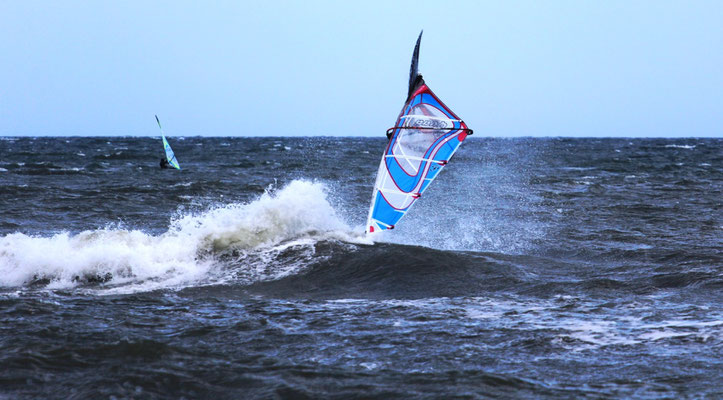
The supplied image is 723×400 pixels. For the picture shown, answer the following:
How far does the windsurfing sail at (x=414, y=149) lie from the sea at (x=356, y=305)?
2.89 ft

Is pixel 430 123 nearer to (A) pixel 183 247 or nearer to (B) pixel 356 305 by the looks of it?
(B) pixel 356 305

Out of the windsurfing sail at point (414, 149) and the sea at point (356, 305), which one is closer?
the sea at point (356, 305)

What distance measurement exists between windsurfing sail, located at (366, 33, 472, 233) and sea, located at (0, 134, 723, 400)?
0.88 m

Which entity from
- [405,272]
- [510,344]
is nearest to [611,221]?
[405,272]

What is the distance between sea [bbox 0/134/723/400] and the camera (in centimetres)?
480

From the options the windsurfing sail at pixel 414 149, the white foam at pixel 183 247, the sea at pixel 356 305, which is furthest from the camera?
the white foam at pixel 183 247

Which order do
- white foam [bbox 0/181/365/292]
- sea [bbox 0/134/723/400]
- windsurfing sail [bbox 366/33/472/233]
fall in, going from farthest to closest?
white foam [bbox 0/181/365/292] → windsurfing sail [bbox 366/33/472/233] → sea [bbox 0/134/723/400]

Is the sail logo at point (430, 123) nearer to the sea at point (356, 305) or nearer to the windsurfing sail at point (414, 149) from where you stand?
the windsurfing sail at point (414, 149)

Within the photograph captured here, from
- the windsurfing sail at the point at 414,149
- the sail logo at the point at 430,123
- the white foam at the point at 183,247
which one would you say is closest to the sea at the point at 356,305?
the white foam at the point at 183,247

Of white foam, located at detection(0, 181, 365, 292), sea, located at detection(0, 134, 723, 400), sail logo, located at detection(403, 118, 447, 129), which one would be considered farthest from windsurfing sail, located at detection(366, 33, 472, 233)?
white foam, located at detection(0, 181, 365, 292)

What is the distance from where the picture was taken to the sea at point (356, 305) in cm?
480

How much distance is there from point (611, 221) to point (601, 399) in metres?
9.97

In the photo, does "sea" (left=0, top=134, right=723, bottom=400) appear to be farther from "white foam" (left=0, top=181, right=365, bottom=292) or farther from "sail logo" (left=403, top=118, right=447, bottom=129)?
"sail logo" (left=403, top=118, right=447, bottom=129)

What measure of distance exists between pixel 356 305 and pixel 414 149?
82.1 inches
